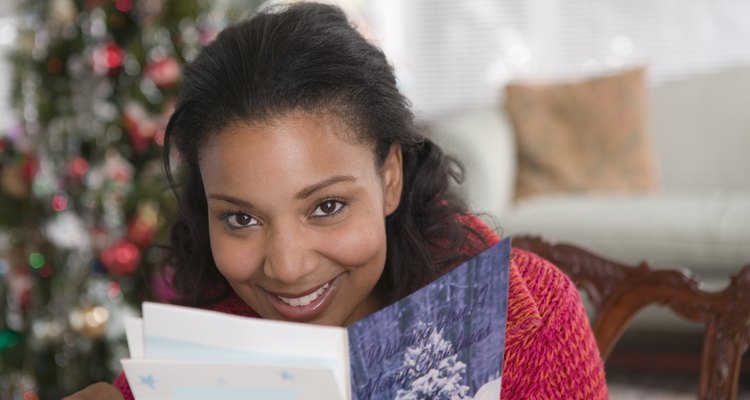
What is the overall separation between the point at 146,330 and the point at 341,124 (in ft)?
1.24

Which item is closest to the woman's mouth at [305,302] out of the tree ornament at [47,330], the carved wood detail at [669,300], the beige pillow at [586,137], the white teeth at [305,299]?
the white teeth at [305,299]

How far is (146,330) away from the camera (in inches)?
29.1

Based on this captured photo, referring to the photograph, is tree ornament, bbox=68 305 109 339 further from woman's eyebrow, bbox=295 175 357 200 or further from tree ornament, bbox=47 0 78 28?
woman's eyebrow, bbox=295 175 357 200

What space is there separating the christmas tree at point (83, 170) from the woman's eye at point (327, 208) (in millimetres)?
1634

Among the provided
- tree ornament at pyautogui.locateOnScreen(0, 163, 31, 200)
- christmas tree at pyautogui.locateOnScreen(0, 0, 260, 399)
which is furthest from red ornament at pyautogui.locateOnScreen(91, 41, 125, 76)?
tree ornament at pyautogui.locateOnScreen(0, 163, 31, 200)

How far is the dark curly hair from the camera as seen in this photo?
103 centimetres

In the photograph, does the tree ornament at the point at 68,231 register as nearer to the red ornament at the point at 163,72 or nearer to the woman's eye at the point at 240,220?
the red ornament at the point at 163,72

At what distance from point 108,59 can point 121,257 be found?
54 centimetres

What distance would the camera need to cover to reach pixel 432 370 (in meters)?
0.81

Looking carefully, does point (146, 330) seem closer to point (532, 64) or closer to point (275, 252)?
point (275, 252)

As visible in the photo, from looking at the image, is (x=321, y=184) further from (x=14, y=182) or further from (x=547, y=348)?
(x=14, y=182)

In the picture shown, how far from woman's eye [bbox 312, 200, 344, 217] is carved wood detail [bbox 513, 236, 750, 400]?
456 millimetres

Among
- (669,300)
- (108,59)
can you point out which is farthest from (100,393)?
(108,59)

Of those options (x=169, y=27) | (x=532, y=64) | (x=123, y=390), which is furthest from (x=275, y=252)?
(x=532, y=64)
